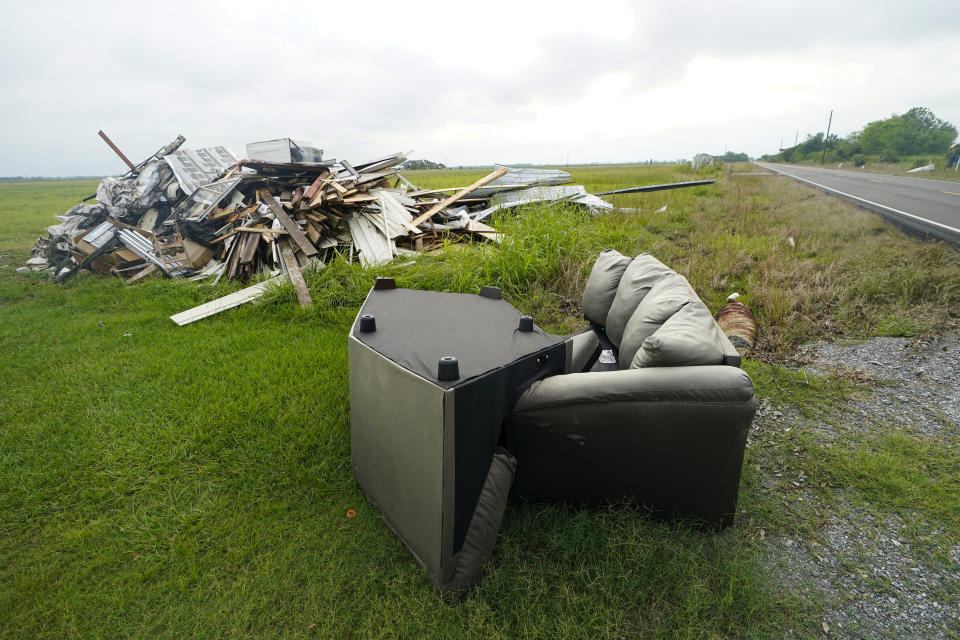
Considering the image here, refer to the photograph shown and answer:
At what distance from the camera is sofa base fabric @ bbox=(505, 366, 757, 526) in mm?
1878

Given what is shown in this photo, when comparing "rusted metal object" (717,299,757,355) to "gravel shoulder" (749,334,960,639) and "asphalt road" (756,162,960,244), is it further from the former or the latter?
"asphalt road" (756,162,960,244)

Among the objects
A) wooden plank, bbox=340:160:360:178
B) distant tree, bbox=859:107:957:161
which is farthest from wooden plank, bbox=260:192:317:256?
distant tree, bbox=859:107:957:161

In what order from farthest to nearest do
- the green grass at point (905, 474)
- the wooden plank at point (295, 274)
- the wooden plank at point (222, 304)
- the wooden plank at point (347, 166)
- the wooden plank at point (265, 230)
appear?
the wooden plank at point (347, 166) → the wooden plank at point (265, 230) → the wooden plank at point (295, 274) → the wooden plank at point (222, 304) → the green grass at point (905, 474)

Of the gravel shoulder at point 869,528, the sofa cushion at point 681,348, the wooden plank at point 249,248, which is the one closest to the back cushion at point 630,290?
the sofa cushion at point 681,348

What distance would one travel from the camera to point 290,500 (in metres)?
2.45

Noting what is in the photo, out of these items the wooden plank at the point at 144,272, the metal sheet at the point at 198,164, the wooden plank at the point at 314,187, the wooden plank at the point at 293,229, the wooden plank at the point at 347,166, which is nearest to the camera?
the wooden plank at the point at 293,229

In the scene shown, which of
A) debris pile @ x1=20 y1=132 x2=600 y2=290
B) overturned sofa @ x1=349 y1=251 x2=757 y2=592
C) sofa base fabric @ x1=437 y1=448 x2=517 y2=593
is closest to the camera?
overturned sofa @ x1=349 y1=251 x2=757 y2=592

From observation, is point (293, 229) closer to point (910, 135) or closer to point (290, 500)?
point (290, 500)

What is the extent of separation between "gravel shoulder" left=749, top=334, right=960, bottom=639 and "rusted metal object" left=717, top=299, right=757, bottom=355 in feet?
2.02

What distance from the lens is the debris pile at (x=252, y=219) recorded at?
618cm

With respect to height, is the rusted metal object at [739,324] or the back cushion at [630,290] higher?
the back cushion at [630,290]

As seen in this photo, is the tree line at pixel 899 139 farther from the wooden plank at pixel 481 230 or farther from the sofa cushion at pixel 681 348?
the sofa cushion at pixel 681 348

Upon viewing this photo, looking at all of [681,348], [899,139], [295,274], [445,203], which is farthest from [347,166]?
[899,139]

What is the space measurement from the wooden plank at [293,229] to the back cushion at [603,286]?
3.73 metres
